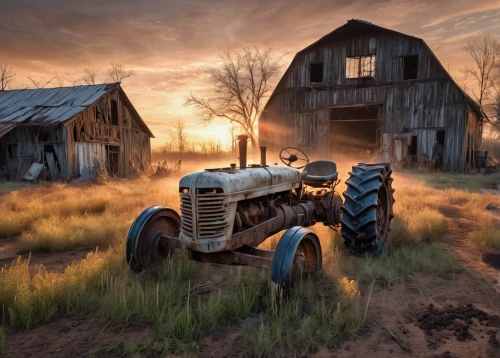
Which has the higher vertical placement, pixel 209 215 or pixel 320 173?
pixel 320 173

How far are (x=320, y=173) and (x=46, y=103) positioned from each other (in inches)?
729

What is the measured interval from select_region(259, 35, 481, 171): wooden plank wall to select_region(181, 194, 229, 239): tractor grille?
1552 centimetres

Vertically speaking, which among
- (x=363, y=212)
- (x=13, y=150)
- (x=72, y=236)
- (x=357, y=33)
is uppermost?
(x=357, y=33)

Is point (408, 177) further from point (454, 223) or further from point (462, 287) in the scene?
point (462, 287)

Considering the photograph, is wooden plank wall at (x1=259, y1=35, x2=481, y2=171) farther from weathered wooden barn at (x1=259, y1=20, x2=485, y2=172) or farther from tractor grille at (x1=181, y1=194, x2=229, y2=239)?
tractor grille at (x1=181, y1=194, x2=229, y2=239)

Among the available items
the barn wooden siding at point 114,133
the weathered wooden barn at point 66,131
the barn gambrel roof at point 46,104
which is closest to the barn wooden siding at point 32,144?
the weathered wooden barn at point 66,131

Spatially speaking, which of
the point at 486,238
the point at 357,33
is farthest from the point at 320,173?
the point at 357,33

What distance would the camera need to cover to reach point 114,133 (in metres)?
19.5

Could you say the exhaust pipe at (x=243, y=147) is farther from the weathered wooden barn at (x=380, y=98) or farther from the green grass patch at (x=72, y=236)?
the weathered wooden barn at (x=380, y=98)

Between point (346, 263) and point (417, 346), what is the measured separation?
5.34 feet

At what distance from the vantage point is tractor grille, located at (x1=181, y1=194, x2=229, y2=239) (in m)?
3.10

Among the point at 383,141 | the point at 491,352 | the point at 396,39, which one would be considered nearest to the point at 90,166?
the point at 383,141

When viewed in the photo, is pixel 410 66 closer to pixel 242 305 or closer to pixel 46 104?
pixel 242 305

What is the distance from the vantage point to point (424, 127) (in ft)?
53.7
